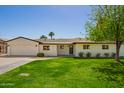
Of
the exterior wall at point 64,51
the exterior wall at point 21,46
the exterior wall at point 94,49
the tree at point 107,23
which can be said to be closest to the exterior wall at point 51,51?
the exterior wall at point 21,46

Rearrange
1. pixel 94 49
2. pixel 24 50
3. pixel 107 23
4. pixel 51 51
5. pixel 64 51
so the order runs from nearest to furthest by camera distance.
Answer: pixel 107 23
pixel 94 49
pixel 24 50
pixel 51 51
pixel 64 51

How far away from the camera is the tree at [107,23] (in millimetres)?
19266

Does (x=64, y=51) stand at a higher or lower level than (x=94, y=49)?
lower

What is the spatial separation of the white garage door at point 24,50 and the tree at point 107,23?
530 inches

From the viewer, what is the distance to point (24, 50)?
32.9m

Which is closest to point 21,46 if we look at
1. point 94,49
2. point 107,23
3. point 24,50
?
point 24,50

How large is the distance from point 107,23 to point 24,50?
16317 millimetres

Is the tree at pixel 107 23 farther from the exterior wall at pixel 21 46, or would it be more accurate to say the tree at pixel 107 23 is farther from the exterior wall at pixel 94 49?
the exterior wall at pixel 21 46

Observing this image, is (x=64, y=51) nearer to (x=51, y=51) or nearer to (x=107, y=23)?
(x=51, y=51)

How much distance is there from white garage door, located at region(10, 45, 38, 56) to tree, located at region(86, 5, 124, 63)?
44.2 ft

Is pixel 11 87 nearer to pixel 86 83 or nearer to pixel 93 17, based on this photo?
pixel 86 83

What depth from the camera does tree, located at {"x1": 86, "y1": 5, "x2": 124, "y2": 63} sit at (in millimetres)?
19266
